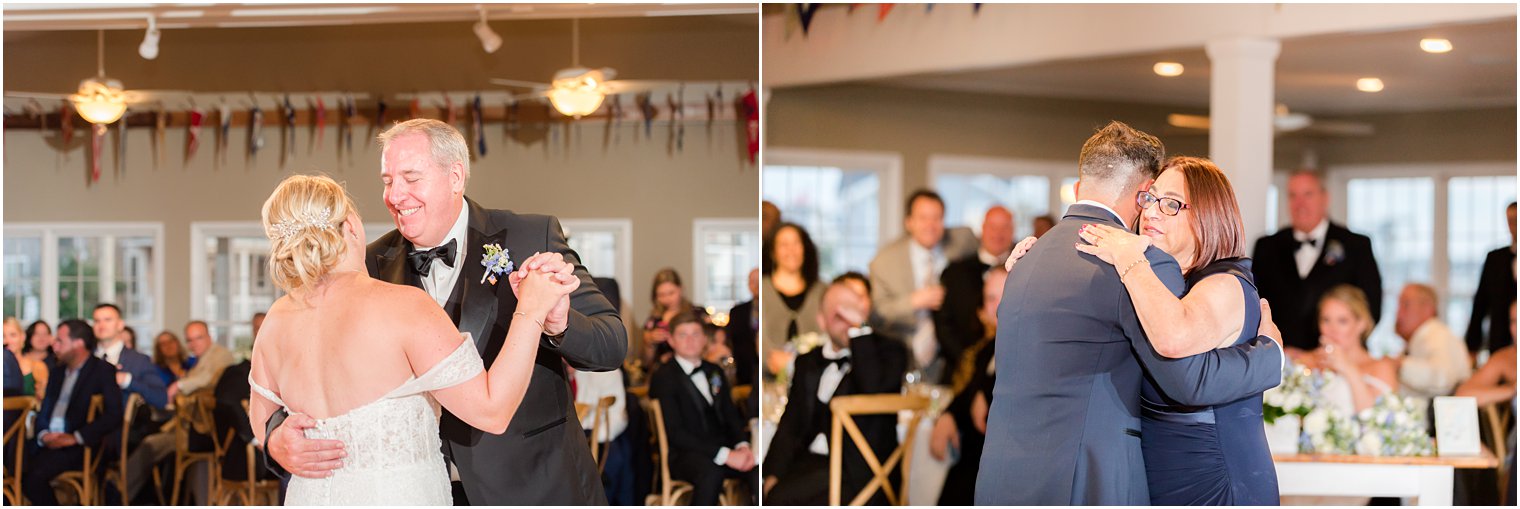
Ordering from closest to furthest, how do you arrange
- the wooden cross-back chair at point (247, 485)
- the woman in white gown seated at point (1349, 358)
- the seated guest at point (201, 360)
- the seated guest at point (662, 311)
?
the woman in white gown seated at point (1349, 358) → the wooden cross-back chair at point (247, 485) → the seated guest at point (662, 311) → the seated guest at point (201, 360)

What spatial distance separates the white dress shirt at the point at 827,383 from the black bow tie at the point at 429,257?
2.50 m

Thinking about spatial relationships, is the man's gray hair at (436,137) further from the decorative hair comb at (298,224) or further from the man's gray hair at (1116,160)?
the man's gray hair at (1116,160)

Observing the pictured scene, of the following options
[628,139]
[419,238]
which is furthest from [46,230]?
[419,238]

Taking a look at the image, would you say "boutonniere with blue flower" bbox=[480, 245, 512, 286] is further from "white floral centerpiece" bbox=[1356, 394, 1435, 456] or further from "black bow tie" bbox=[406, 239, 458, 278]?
"white floral centerpiece" bbox=[1356, 394, 1435, 456]

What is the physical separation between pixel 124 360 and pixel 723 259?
3049mm

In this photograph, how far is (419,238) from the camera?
10.6 ft

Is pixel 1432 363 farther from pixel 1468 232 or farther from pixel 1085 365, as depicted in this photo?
pixel 1085 365

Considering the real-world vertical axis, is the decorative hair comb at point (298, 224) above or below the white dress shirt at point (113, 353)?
above

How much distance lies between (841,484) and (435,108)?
3089mm

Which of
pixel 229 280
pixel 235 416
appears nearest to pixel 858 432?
pixel 235 416

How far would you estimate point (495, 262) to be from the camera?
3.10m

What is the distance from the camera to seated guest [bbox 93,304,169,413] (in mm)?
6496

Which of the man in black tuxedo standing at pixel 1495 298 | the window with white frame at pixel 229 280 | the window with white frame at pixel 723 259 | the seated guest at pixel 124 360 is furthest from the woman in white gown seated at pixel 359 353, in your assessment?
the man in black tuxedo standing at pixel 1495 298

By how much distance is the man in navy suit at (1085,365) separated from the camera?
2775 millimetres
